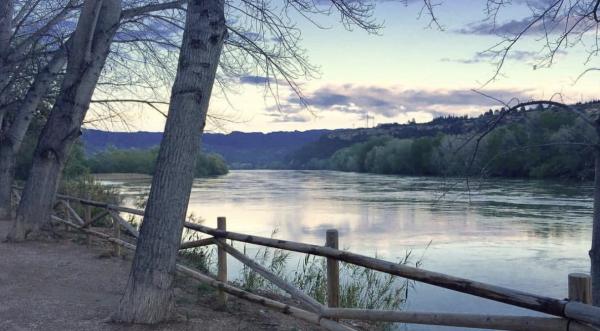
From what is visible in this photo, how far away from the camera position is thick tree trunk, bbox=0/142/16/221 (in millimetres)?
15242

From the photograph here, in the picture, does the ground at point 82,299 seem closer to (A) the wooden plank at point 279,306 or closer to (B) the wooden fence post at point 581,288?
(A) the wooden plank at point 279,306

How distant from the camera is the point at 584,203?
27.5 m

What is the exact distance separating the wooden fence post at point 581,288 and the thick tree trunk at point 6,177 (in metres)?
14.8

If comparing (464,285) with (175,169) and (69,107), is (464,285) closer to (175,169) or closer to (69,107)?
(175,169)

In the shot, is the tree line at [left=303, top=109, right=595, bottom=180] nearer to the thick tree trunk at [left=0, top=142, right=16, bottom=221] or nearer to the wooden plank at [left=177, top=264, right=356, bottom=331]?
the wooden plank at [left=177, top=264, right=356, bottom=331]

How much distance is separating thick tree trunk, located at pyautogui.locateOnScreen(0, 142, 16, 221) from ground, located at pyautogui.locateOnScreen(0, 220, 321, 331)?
530 cm

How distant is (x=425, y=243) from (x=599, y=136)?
13324 mm

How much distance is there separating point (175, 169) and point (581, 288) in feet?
12.1

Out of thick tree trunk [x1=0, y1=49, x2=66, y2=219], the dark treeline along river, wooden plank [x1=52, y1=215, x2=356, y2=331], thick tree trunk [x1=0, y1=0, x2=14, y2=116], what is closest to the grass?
the dark treeline along river

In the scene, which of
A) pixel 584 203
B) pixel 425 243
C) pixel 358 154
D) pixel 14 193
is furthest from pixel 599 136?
pixel 358 154

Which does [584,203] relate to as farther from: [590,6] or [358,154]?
[358,154]

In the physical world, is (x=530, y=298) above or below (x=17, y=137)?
below

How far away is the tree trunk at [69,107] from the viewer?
1098 centimetres

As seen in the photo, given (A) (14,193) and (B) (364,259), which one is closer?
(B) (364,259)
